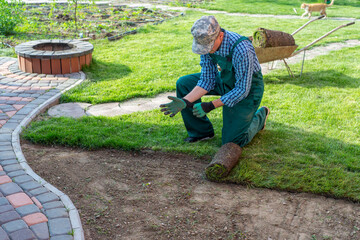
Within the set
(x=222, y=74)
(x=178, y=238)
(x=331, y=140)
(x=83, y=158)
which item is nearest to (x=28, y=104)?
(x=83, y=158)

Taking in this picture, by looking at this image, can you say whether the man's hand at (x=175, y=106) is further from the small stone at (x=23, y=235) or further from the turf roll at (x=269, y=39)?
the turf roll at (x=269, y=39)

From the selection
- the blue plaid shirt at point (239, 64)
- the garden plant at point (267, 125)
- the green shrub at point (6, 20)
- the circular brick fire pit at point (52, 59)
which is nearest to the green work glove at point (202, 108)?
the blue plaid shirt at point (239, 64)

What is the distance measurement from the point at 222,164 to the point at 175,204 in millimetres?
648

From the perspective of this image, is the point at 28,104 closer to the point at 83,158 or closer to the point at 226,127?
the point at 83,158

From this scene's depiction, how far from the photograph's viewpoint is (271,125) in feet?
16.8

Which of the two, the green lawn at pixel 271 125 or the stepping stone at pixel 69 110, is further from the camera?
the stepping stone at pixel 69 110

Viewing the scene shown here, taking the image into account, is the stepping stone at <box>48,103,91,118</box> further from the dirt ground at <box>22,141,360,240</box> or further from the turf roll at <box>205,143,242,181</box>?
the turf roll at <box>205,143,242,181</box>

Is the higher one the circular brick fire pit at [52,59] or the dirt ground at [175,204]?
the circular brick fire pit at [52,59]

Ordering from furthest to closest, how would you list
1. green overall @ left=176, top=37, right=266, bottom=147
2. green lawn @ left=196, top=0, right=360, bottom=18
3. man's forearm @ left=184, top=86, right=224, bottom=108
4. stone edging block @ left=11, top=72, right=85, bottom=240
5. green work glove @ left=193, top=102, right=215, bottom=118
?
green lawn @ left=196, top=0, right=360, bottom=18 < man's forearm @ left=184, top=86, right=224, bottom=108 < green overall @ left=176, top=37, right=266, bottom=147 < green work glove @ left=193, top=102, right=215, bottom=118 < stone edging block @ left=11, top=72, right=85, bottom=240

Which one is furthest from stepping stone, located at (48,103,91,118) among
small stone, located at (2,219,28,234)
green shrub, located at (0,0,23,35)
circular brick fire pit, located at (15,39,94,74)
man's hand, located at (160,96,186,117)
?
green shrub, located at (0,0,23,35)

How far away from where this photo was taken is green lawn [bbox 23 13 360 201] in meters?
3.97

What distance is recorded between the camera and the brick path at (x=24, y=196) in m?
2.94

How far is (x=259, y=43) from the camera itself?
6.63 metres

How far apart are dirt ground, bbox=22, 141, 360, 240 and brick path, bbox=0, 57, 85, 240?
157 mm
